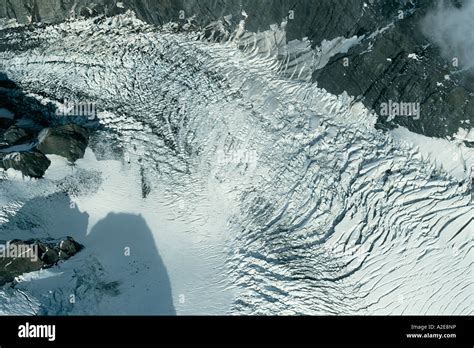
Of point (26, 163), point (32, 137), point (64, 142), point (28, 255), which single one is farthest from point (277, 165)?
point (32, 137)

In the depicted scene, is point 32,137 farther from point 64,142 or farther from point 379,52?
point 379,52

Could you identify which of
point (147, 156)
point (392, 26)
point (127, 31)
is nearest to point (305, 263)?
point (147, 156)

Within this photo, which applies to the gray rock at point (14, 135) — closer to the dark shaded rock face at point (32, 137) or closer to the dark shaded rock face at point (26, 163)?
the dark shaded rock face at point (32, 137)

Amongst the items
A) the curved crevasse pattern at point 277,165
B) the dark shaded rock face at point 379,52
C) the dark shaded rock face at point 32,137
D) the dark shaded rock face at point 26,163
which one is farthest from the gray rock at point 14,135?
the dark shaded rock face at point 379,52

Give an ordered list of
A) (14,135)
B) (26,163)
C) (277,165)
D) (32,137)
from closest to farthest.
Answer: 1. (277,165)
2. (26,163)
3. (14,135)
4. (32,137)
